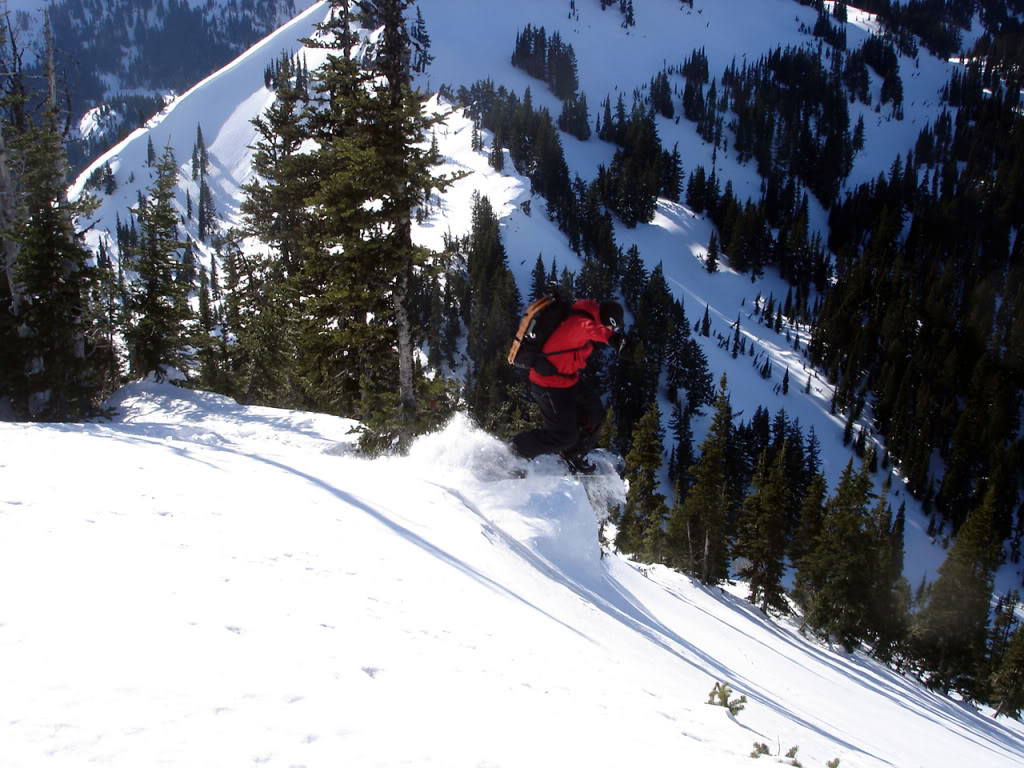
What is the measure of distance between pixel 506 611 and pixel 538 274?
75621 mm

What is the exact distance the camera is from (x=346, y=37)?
1636 cm

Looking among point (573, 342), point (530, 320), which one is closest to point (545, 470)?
point (573, 342)

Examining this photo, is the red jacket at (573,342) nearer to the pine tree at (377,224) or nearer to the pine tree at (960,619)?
the pine tree at (377,224)

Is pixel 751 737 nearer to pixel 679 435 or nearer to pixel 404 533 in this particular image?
pixel 404 533

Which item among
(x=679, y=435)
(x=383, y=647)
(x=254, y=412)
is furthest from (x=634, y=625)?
(x=679, y=435)

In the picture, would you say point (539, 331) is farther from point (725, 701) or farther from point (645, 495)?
point (645, 495)

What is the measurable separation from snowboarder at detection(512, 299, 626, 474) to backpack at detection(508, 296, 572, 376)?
0.19ft

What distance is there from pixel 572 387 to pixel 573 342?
0.76 meters

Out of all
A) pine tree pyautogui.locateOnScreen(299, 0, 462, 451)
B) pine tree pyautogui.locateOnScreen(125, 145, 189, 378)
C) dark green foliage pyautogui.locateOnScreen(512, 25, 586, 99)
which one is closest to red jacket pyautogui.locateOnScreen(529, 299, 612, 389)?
pine tree pyautogui.locateOnScreen(299, 0, 462, 451)

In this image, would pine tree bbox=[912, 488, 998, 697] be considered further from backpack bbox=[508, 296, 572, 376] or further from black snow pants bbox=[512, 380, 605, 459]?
backpack bbox=[508, 296, 572, 376]

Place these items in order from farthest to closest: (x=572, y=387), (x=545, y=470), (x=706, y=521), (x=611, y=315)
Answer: (x=706, y=521)
(x=545, y=470)
(x=572, y=387)
(x=611, y=315)

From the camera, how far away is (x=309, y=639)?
3.62 metres

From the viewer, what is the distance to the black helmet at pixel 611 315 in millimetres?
7234

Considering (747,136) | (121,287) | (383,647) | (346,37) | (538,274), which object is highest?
(747,136)
